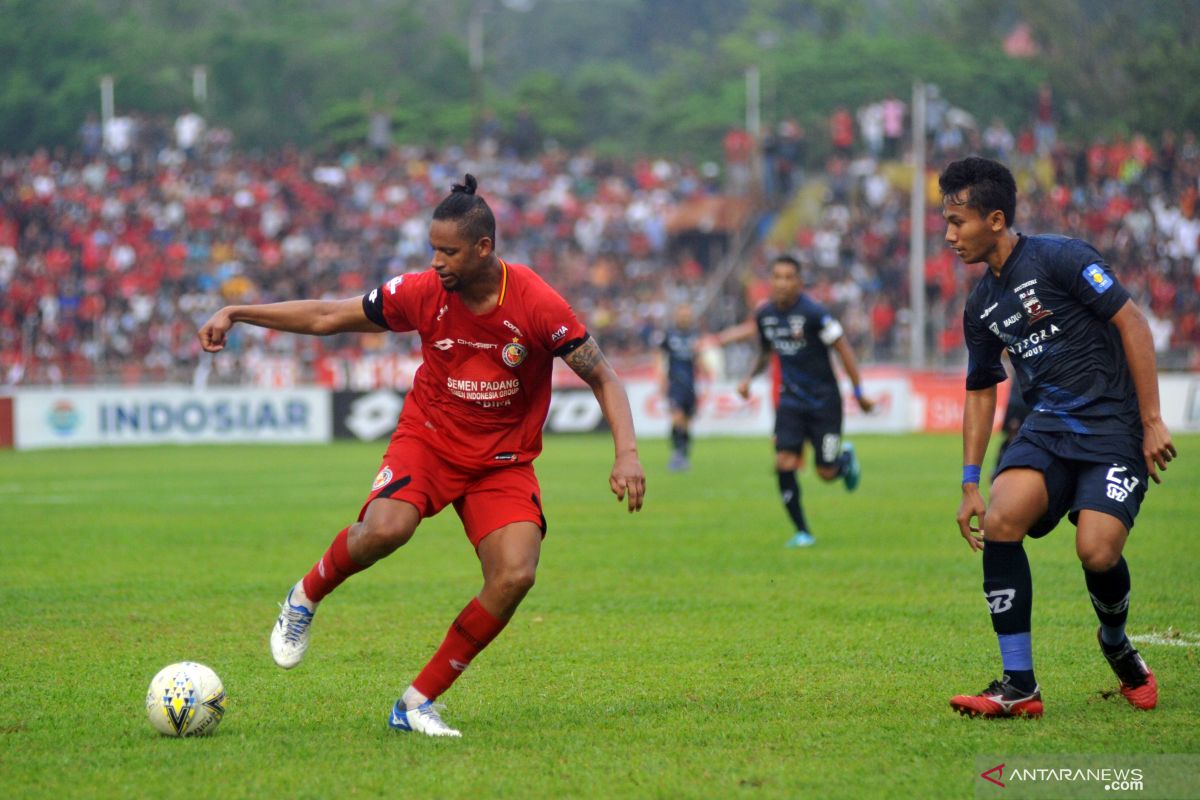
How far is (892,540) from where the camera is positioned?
1296 cm

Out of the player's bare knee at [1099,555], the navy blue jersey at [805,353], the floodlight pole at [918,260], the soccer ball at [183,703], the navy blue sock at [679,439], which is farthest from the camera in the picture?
the floodlight pole at [918,260]

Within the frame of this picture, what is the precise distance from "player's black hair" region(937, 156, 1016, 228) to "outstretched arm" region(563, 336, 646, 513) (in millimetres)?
1638

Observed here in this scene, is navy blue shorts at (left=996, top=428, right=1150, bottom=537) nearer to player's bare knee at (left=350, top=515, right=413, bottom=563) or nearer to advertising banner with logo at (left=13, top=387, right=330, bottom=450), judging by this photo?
player's bare knee at (left=350, top=515, right=413, bottom=563)

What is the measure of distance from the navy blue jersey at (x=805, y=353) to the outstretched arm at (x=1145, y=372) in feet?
22.5

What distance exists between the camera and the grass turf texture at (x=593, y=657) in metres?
5.45

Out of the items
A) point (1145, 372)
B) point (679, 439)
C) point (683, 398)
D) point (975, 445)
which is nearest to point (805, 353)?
point (975, 445)

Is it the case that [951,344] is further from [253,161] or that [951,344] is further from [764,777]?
[764,777]

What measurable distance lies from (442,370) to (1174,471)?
15577 millimetres

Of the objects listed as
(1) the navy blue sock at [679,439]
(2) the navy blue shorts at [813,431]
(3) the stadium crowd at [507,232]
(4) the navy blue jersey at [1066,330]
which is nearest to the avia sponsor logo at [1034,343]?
(4) the navy blue jersey at [1066,330]

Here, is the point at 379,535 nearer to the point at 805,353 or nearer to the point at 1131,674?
the point at 1131,674

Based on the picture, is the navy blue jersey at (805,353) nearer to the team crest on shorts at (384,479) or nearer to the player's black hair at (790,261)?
the player's black hair at (790,261)

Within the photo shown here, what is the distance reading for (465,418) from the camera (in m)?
6.44

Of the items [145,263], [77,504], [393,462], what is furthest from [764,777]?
[145,263]

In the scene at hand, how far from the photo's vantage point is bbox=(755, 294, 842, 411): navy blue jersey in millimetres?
13000
